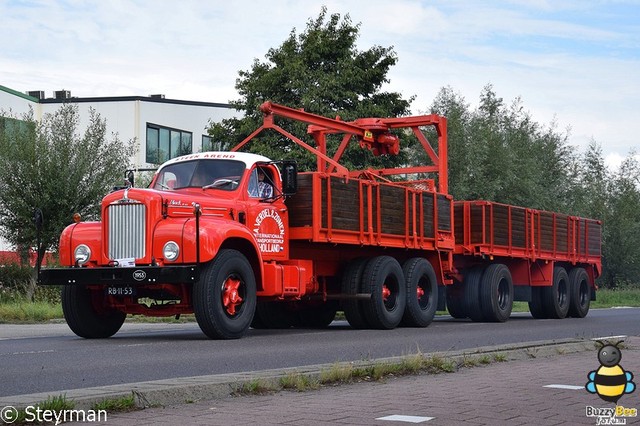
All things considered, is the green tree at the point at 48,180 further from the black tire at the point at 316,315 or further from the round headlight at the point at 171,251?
the round headlight at the point at 171,251

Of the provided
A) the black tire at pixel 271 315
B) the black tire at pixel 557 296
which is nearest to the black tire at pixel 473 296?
the black tire at pixel 557 296

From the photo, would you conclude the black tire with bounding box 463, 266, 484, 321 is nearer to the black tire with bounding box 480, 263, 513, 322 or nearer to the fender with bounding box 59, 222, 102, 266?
the black tire with bounding box 480, 263, 513, 322

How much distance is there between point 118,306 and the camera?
16.7 m

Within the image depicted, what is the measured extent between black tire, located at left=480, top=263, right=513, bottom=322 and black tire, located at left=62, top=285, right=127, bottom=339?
9.32 metres

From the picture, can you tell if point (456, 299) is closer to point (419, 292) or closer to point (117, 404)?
point (419, 292)

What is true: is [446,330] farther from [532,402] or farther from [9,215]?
[9,215]

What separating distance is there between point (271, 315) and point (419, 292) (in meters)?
2.91

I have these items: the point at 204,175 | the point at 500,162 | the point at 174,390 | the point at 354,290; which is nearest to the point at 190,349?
the point at 204,175

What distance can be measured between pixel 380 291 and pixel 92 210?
13649 millimetres

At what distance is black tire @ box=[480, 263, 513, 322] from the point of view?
76.4 feet

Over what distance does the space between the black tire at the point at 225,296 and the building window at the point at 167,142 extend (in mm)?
35869

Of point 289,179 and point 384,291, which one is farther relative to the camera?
point 384,291

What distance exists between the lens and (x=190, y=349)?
45.8 feet

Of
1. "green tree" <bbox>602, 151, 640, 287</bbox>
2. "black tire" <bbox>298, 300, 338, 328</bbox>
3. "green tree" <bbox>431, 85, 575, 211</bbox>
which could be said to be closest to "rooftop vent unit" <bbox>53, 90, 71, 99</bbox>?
"green tree" <bbox>431, 85, 575, 211</bbox>
